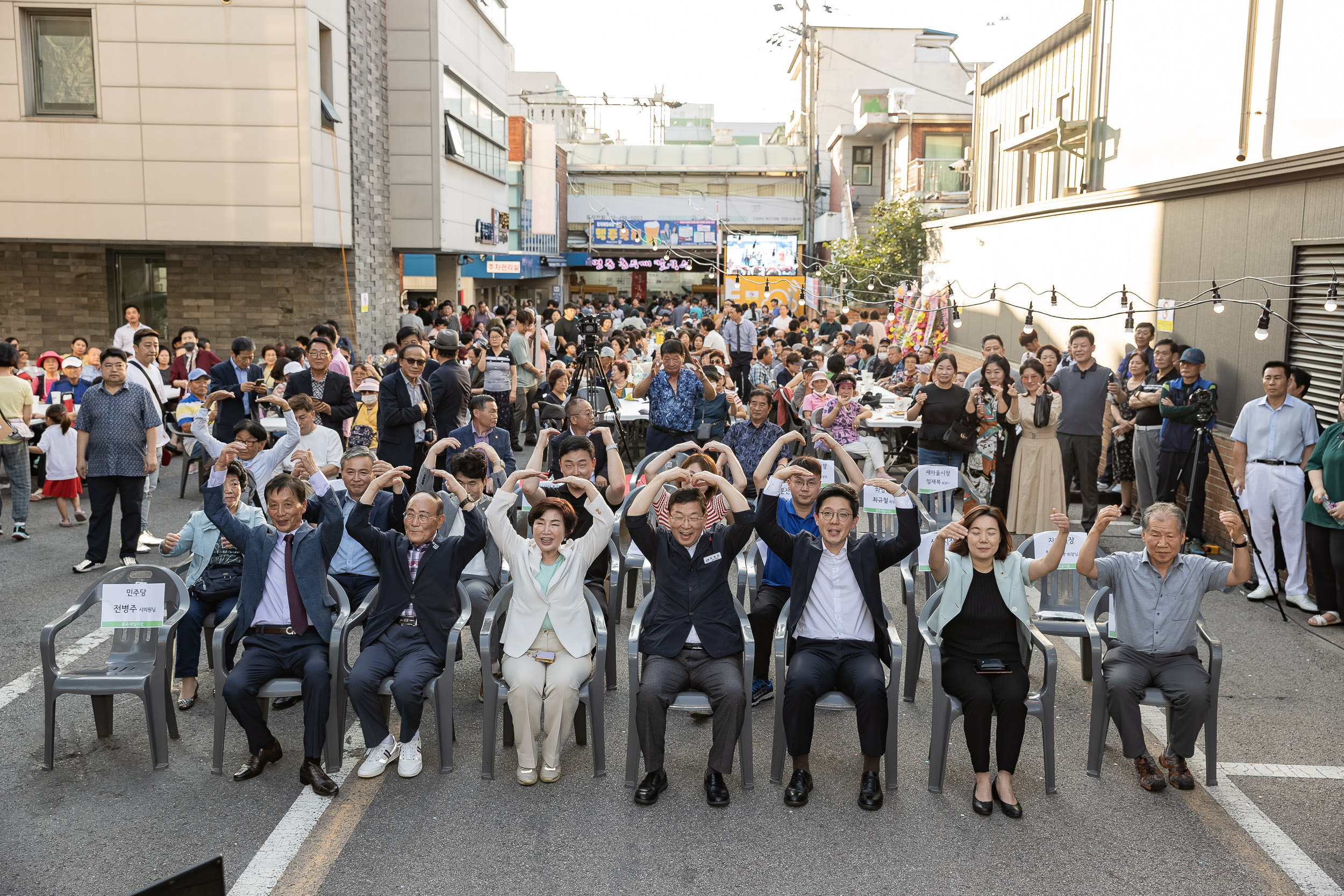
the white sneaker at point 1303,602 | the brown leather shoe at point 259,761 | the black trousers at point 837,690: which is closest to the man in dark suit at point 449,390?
the brown leather shoe at point 259,761

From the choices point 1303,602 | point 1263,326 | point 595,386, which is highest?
point 1263,326

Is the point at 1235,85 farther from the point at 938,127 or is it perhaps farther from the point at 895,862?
the point at 938,127

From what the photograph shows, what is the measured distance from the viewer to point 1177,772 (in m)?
5.16

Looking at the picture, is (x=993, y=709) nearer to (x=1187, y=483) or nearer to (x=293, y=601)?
(x=293, y=601)

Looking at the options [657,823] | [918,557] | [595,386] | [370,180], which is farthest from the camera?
[370,180]

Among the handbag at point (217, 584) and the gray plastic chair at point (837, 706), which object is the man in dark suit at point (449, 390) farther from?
the gray plastic chair at point (837, 706)

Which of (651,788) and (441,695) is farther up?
(441,695)

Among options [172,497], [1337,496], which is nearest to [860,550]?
[1337,496]

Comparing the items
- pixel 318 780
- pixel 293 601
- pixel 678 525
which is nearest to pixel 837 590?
pixel 678 525

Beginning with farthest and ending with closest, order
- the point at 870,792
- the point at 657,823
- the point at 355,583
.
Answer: the point at 355,583, the point at 870,792, the point at 657,823

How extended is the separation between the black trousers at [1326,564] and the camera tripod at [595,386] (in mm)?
6712

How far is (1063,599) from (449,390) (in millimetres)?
6276

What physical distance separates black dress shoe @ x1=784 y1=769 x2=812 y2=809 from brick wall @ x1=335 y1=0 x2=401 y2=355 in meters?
16.5

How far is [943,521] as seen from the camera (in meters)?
8.25
